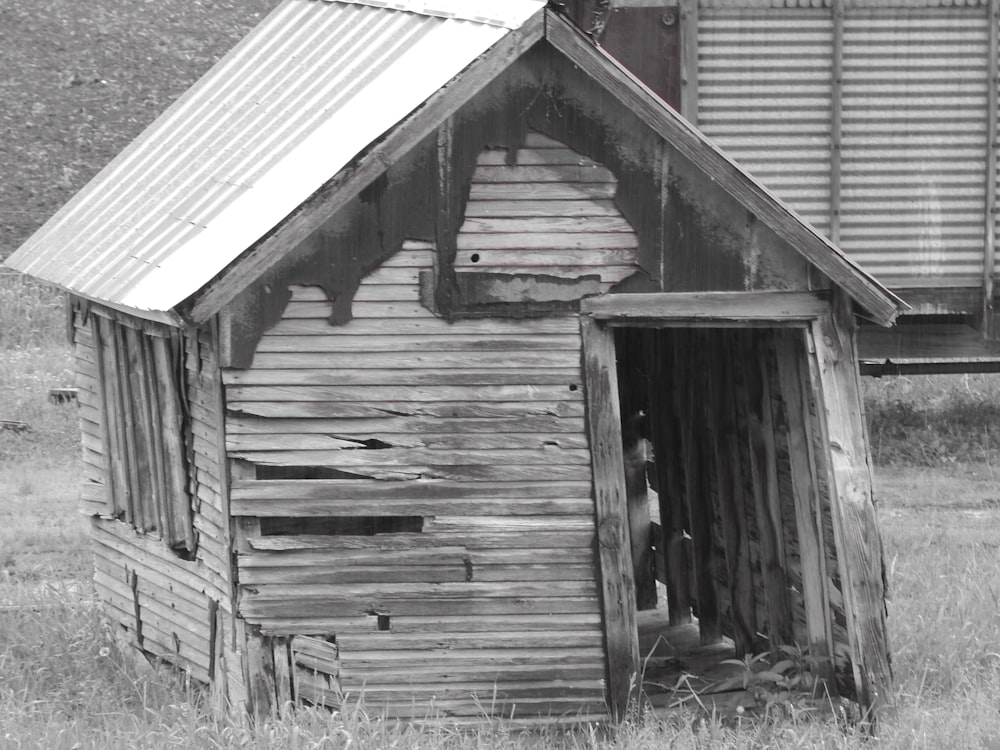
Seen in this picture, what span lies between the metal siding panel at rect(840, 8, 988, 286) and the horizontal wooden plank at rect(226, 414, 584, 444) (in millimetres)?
6303

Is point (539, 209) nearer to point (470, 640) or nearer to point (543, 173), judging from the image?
point (543, 173)

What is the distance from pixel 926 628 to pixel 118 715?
431 cm

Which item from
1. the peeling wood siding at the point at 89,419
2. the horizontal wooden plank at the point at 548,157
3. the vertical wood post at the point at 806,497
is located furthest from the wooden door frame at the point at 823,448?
the peeling wood siding at the point at 89,419

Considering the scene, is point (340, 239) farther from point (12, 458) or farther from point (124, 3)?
point (124, 3)

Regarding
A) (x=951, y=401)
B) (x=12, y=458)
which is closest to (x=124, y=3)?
(x=12, y=458)

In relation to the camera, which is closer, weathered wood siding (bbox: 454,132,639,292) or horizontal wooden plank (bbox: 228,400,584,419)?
horizontal wooden plank (bbox: 228,400,584,419)

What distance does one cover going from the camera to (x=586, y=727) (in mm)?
6602

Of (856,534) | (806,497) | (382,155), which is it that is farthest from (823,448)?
(382,155)

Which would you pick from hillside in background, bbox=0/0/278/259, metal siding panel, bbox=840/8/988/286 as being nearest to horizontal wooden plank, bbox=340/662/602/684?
metal siding panel, bbox=840/8/988/286

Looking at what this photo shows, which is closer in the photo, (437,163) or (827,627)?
(437,163)

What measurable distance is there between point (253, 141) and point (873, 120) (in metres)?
6.46

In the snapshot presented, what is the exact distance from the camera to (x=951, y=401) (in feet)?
46.3

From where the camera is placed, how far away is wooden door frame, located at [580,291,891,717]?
6.62 meters

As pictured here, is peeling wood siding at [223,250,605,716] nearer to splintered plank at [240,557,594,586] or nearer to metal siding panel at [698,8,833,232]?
splintered plank at [240,557,594,586]
